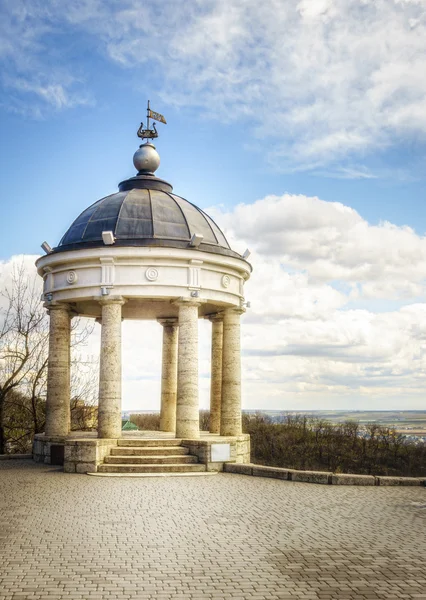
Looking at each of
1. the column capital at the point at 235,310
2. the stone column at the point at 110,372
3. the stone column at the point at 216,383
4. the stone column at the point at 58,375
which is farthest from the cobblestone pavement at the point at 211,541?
the stone column at the point at 216,383

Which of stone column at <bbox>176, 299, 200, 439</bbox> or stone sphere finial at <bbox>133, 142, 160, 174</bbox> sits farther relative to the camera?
stone sphere finial at <bbox>133, 142, 160, 174</bbox>

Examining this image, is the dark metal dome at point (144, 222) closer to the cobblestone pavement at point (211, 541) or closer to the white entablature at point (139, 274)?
the white entablature at point (139, 274)

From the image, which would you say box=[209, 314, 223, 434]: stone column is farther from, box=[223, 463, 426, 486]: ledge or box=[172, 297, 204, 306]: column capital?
box=[223, 463, 426, 486]: ledge

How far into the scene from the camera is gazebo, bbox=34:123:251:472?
24.2 m

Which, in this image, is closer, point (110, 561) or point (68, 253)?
point (110, 561)

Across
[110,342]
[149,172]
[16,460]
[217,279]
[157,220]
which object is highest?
[149,172]

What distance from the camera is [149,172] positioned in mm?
29172

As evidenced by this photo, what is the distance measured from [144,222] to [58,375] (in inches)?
286

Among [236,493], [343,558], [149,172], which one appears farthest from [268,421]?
[343,558]

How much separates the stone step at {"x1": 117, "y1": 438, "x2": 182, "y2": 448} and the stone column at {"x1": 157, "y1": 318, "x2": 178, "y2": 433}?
836cm

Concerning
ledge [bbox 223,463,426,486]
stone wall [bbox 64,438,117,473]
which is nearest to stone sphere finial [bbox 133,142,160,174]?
stone wall [bbox 64,438,117,473]

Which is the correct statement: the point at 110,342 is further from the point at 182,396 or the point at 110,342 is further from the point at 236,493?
the point at 236,493

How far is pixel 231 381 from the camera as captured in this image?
27.1 m

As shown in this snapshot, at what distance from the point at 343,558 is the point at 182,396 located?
1420 cm
